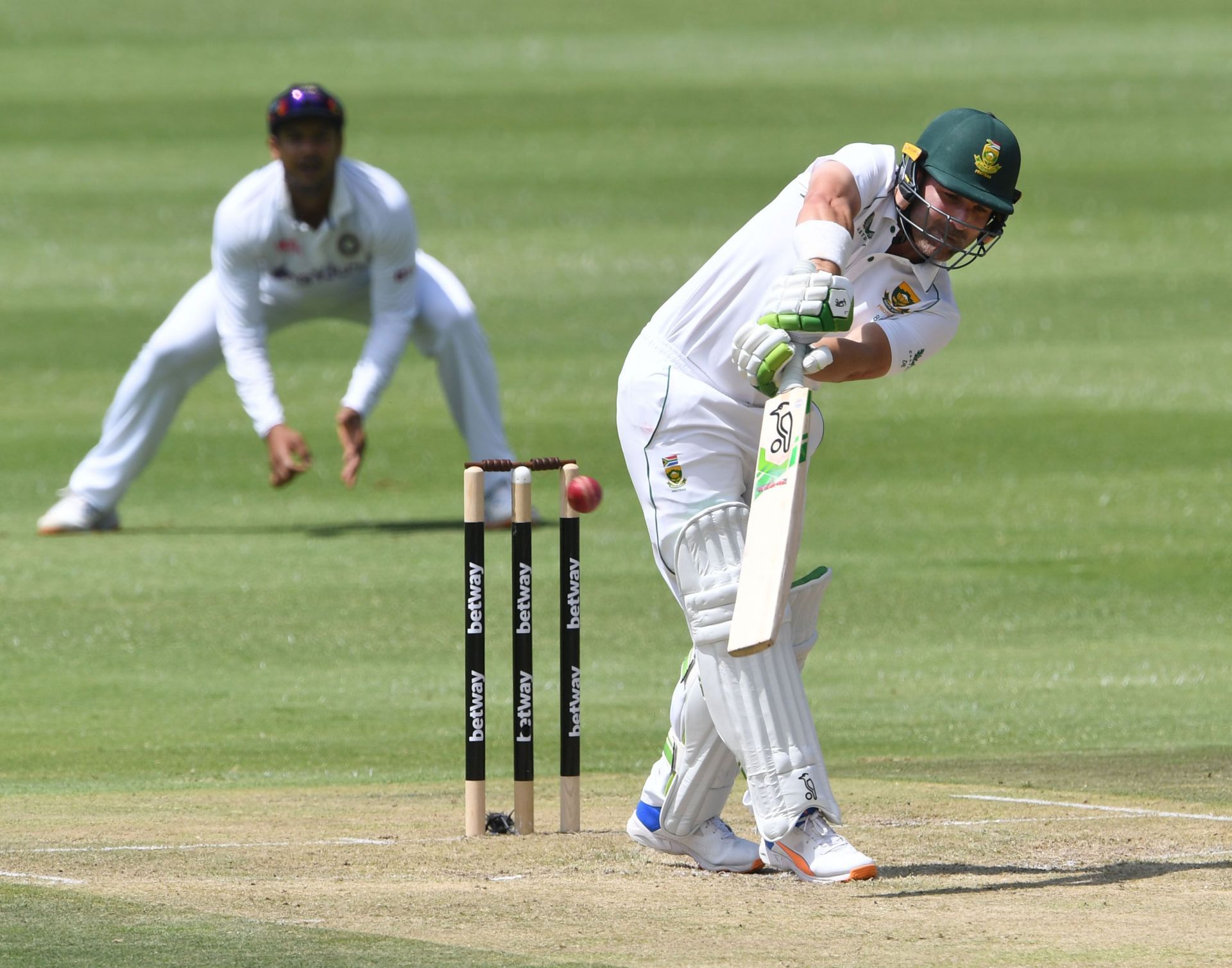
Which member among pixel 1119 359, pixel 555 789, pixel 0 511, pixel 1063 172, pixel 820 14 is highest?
pixel 820 14

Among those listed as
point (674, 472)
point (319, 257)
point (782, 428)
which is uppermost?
point (319, 257)

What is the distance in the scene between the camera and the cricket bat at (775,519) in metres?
5.22

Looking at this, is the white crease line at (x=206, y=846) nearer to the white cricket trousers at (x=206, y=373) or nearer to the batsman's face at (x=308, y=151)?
the batsman's face at (x=308, y=151)

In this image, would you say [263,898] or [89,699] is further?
[89,699]

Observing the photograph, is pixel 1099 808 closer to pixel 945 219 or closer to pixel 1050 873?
pixel 1050 873

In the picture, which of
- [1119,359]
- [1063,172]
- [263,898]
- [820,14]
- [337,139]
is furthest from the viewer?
[820,14]

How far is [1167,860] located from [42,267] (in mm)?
14401

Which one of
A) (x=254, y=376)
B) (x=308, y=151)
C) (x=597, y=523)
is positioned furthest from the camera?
(x=597, y=523)

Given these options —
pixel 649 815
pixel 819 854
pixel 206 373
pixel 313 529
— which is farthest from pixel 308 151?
pixel 819 854

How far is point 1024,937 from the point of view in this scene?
4707 millimetres

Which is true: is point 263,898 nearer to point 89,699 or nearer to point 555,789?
point 555,789

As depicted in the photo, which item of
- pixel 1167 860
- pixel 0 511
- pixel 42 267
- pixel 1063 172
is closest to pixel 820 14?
pixel 1063 172

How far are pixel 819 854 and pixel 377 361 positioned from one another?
6015mm

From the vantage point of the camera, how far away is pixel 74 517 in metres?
12.0
